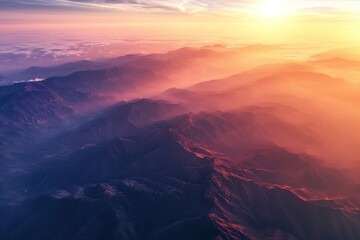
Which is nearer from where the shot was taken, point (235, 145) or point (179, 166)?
point (179, 166)

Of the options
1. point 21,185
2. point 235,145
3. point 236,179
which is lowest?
point 21,185

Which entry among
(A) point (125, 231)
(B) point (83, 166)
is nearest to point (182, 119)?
(B) point (83, 166)

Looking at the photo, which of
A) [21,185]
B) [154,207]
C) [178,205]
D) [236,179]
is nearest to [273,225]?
[236,179]

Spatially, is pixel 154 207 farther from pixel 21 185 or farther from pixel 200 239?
pixel 21 185

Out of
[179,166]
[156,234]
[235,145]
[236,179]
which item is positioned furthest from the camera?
[235,145]

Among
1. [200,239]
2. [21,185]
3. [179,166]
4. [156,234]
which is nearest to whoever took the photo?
[200,239]

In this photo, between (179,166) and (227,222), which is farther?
(179,166)

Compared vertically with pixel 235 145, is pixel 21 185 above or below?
below

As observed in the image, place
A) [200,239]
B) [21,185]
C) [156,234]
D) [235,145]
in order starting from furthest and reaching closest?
[235,145] < [21,185] < [156,234] < [200,239]

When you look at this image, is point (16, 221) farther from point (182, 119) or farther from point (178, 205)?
point (182, 119)
